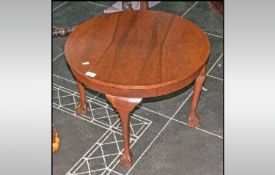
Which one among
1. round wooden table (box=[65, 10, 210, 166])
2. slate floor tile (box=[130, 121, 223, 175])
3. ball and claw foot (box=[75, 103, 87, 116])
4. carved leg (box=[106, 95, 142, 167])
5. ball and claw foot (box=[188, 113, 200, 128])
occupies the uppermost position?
round wooden table (box=[65, 10, 210, 166])

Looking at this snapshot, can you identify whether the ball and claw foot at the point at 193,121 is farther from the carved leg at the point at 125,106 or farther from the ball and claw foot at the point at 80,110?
the ball and claw foot at the point at 80,110

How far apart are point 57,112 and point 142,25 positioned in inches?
39.0

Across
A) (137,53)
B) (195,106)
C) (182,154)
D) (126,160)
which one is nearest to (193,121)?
(195,106)

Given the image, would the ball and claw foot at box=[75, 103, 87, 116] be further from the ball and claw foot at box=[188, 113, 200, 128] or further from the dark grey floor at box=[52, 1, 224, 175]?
the ball and claw foot at box=[188, 113, 200, 128]

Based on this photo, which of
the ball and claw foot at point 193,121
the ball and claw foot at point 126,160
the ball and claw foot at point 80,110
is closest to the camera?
the ball and claw foot at point 126,160

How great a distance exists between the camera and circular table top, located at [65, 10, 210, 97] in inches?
113

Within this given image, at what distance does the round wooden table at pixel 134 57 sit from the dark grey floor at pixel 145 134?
0.14m

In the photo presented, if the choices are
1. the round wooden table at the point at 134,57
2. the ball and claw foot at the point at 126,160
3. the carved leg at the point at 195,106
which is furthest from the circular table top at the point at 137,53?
the ball and claw foot at the point at 126,160

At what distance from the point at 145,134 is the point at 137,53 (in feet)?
2.36

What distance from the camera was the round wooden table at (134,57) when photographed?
2875 mm

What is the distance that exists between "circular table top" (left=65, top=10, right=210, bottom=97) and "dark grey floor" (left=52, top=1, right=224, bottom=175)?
2.07 feet

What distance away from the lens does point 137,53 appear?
3.12 meters

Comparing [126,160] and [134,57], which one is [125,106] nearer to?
[134,57]

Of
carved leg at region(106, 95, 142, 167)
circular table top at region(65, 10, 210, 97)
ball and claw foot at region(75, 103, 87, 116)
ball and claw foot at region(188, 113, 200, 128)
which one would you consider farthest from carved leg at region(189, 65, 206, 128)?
ball and claw foot at region(75, 103, 87, 116)
